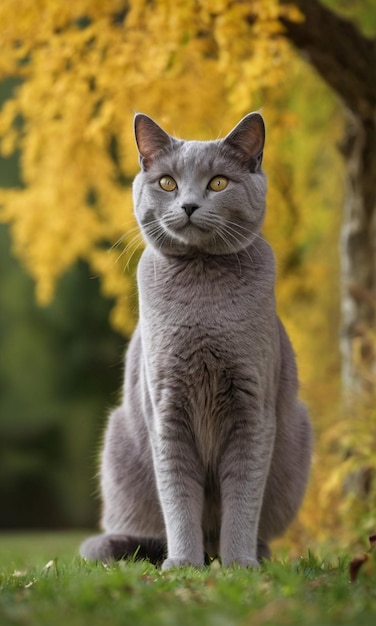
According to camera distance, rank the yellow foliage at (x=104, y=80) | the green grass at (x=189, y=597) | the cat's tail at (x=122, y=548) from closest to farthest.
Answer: the green grass at (x=189, y=597) → the cat's tail at (x=122, y=548) → the yellow foliage at (x=104, y=80)

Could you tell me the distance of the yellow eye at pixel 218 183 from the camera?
114 inches

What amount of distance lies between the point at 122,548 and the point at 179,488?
45 cm

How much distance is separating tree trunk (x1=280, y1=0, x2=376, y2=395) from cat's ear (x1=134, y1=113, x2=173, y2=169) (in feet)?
7.56

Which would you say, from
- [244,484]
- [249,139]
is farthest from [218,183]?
[244,484]

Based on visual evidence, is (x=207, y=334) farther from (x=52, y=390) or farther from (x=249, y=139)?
(x=52, y=390)

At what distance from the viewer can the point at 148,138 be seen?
301cm

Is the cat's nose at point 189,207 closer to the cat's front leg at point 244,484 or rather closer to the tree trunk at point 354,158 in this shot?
the cat's front leg at point 244,484

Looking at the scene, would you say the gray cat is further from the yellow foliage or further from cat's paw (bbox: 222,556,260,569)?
the yellow foliage

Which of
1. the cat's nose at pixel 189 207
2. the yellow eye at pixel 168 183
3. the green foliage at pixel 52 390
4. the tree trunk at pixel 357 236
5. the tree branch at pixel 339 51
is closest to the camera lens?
the cat's nose at pixel 189 207

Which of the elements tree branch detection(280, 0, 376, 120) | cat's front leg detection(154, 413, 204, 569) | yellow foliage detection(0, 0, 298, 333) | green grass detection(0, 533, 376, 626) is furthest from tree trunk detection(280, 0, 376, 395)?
green grass detection(0, 533, 376, 626)

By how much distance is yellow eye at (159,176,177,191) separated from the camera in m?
2.92

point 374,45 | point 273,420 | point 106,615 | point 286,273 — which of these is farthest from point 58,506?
point 106,615

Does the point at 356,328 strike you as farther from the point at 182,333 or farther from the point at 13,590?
the point at 13,590

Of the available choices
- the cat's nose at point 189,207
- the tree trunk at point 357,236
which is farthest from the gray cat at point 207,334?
the tree trunk at point 357,236
